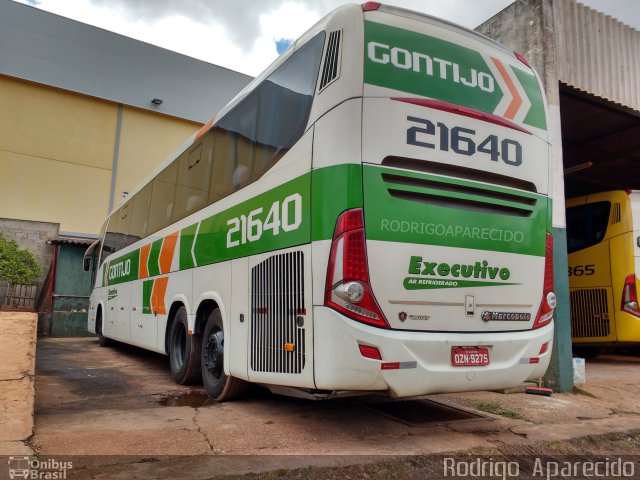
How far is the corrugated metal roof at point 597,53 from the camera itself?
7668 millimetres

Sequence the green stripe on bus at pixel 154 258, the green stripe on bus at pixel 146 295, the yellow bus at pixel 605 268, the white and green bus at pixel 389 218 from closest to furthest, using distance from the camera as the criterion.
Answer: the white and green bus at pixel 389 218, the green stripe on bus at pixel 154 258, the green stripe on bus at pixel 146 295, the yellow bus at pixel 605 268

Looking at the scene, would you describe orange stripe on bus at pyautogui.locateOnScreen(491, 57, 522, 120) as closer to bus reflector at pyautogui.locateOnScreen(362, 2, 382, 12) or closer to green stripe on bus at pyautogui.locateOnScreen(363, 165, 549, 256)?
green stripe on bus at pyautogui.locateOnScreen(363, 165, 549, 256)

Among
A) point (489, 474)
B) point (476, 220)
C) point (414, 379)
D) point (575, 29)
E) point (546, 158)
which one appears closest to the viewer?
point (489, 474)

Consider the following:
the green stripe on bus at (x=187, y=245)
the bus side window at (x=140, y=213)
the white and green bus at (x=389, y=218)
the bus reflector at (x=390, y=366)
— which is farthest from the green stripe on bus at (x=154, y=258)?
the bus reflector at (x=390, y=366)

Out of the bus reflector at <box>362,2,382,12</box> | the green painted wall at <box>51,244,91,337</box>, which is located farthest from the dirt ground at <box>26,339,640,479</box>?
the green painted wall at <box>51,244,91,337</box>

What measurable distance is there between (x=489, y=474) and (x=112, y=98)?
2128 cm

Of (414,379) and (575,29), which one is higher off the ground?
(575,29)

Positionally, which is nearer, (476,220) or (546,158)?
(476,220)

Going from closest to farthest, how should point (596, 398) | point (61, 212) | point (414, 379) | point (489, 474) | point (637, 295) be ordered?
point (489, 474)
point (414, 379)
point (596, 398)
point (637, 295)
point (61, 212)

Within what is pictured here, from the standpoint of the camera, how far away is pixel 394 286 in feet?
12.9

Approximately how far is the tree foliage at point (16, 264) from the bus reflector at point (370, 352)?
52.0 ft

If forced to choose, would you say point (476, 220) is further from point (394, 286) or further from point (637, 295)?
point (637, 295)

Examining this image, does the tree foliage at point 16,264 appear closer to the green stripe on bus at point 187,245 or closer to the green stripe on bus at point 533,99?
the green stripe on bus at point 187,245

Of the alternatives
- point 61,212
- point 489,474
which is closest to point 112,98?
point 61,212
